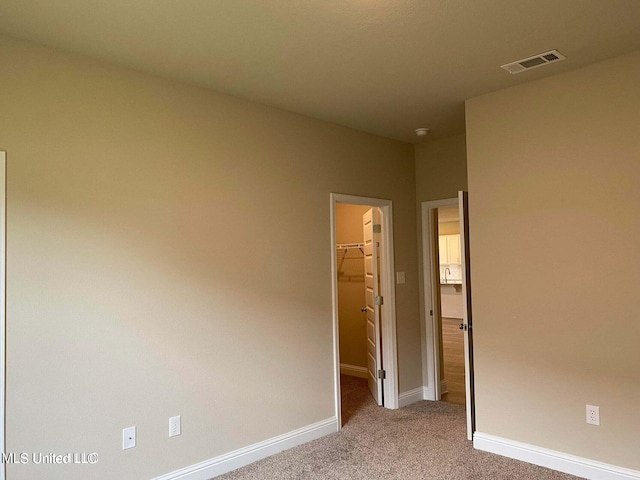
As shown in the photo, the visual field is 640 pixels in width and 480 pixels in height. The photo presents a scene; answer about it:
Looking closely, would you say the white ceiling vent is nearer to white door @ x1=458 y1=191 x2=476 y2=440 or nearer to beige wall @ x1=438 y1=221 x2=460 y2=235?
white door @ x1=458 y1=191 x2=476 y2=440

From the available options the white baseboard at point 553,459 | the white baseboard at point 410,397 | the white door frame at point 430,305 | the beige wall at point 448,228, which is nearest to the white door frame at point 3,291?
the white baseboard at point 553,459

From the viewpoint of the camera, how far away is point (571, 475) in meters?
2.95

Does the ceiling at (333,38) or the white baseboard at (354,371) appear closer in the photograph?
the ceiling at (333,38)

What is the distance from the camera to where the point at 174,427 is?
2.92 m

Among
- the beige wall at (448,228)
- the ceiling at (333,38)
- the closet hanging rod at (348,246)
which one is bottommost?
the closet hanging rod at (348,246)

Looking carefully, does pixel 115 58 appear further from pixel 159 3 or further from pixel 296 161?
pixel 296 161

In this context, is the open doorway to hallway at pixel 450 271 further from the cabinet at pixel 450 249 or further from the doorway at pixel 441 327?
the doorway at pixel 441 327

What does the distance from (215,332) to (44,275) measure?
112 cm

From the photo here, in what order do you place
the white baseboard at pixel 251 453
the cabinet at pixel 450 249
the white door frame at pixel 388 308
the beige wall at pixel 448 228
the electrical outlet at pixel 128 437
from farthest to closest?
1. the cabinet at pixel 450 249
2. the beige wall at pixel 448 228
3. the white door frame at pixel 388 308
4. the white baseboard at pixel 251 453
5. the electrical outlet at pixel 128 437

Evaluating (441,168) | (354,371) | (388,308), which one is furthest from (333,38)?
(354,371)

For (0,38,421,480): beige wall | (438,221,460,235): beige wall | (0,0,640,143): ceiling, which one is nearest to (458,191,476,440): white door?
(0,0,640,143): ceiling

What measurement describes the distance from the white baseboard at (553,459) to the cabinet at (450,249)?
8044 mm

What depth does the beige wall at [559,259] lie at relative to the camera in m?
2.82

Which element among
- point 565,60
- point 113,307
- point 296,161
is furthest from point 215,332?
point 565,60
